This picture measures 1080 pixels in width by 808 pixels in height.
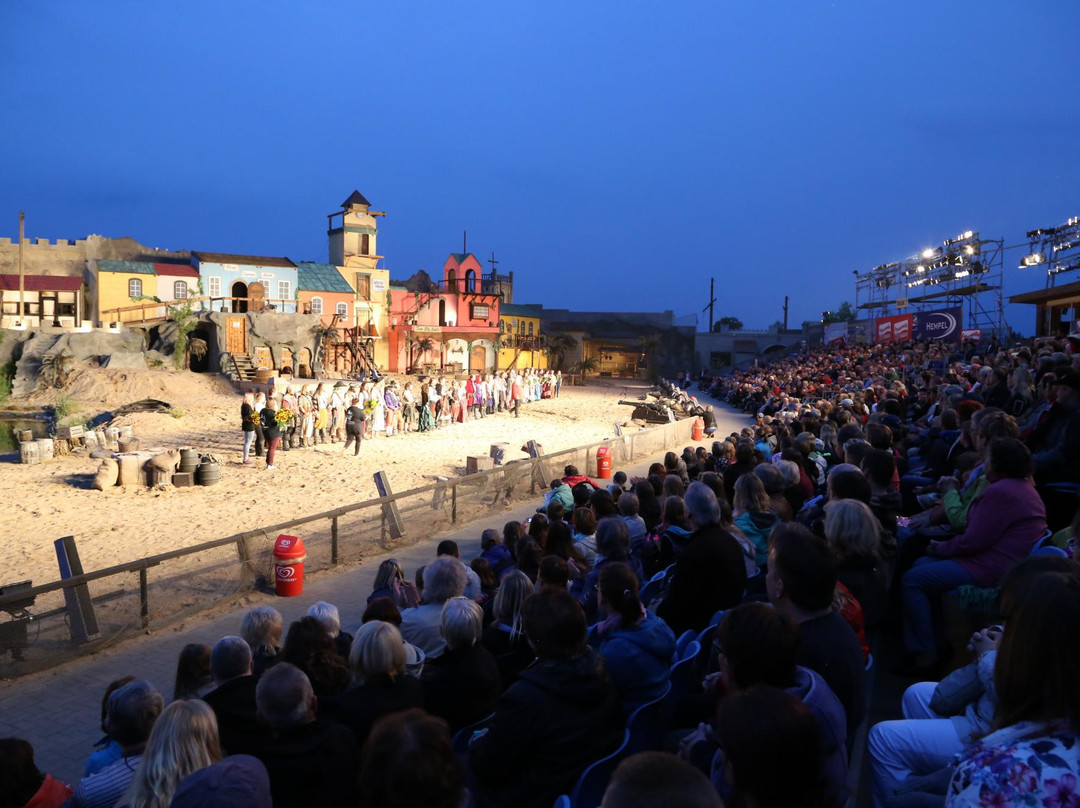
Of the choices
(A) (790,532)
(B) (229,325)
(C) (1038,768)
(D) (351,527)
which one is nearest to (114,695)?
(A) (790,532)

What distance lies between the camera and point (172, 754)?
2635 millimetres

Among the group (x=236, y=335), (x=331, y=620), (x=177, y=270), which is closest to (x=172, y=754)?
(x=331, y=620)

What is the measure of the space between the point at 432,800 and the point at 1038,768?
1603mm

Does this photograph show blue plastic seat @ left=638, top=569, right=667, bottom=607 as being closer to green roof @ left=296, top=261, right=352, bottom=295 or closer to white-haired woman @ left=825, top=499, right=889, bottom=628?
white-haired woman @ left=825, top=499, right=889, bottom=628

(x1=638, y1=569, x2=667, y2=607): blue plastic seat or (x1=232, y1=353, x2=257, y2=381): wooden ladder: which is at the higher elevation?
(x1=232, y1=353, x2=257, y2=381): wooden ladder

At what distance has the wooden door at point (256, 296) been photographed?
4162 centimetres

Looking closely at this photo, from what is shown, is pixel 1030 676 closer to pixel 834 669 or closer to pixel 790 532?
pixel 834 669

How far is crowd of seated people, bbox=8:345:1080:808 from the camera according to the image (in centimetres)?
189

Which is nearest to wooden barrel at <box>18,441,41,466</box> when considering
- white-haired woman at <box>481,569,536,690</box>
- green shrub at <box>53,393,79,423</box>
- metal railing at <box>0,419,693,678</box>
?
green shrub at <box>53,393,79,423</box>

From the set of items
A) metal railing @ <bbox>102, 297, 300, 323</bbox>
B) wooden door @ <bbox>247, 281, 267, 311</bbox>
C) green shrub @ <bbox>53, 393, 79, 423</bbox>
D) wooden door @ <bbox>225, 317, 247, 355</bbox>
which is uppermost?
Result: wooden door @ <bbox>247, 281, 267, 311</bbox>

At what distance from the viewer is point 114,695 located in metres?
3.29

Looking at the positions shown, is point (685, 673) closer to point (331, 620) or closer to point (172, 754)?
point (331, 620)

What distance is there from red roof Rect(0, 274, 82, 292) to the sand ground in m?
14.1

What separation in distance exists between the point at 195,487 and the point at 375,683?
526 inches
